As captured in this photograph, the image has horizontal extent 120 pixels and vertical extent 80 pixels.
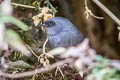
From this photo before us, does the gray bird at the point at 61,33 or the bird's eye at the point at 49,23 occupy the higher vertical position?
the bird's eye at the point at 49,23

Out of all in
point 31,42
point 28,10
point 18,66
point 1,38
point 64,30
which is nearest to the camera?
point 1,38

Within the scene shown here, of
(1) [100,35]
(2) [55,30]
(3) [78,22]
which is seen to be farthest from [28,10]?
(1) [100,35]

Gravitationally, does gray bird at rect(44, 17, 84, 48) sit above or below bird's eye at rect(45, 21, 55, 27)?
below

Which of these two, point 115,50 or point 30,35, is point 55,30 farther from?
Answer: point 115,50

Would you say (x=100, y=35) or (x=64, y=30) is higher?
(x=64, y=30)

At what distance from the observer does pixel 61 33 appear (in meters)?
3.08

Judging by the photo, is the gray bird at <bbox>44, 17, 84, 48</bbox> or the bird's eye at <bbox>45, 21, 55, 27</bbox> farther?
the bird's eye at <bbox>45, 21, 55, 27</bbox>

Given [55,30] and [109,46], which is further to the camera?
[109,46]

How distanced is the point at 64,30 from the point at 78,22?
1633 millimetres

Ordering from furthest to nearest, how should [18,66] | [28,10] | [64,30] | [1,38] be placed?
[28,10], [64,30], [18,66], [1,38]

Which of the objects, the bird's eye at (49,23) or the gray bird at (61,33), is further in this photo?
the bird's eye at (49,23)

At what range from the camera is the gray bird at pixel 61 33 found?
2.90 m

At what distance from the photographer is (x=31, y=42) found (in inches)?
131

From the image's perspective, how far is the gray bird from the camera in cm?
290
